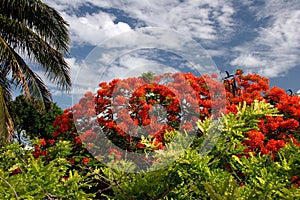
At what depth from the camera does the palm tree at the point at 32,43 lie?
30.4ft

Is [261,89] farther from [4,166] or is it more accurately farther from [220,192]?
[220,192]

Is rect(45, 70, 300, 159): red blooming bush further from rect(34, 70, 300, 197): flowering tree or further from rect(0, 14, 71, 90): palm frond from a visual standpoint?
rect(0, 14, 71, 90): palm frond

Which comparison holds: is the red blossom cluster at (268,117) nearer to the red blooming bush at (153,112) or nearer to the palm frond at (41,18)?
the red blooming bush at (153,112)

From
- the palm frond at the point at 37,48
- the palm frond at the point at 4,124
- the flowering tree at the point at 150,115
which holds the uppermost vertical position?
the palm frond at the point at 37,48

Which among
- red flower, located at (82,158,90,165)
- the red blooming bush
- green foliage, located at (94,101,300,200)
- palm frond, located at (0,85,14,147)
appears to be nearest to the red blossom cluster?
the red blooming bush

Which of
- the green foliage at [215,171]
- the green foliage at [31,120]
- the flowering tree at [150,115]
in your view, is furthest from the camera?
the green foliage at [31,120]

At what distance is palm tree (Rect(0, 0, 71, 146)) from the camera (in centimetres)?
926

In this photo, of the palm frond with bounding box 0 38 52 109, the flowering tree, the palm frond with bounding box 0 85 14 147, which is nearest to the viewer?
the flowering tree

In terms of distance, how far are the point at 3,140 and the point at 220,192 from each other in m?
6.95

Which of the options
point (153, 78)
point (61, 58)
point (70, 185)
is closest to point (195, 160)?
point (70, 185)

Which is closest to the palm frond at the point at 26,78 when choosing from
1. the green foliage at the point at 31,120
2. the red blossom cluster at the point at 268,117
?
the red blossom cluster at the point at 268,117

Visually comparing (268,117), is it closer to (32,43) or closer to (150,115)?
Result: (150,115)

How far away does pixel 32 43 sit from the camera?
9797mm

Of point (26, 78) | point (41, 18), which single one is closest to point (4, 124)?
point (26, 78)
